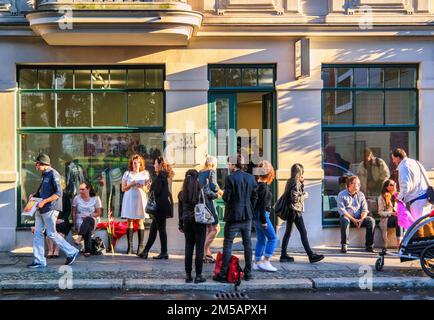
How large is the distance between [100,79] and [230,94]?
275 centimetres

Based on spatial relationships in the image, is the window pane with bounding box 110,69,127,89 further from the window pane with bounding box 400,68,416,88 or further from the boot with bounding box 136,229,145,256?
the window pane with bounding box 400,68,416,88

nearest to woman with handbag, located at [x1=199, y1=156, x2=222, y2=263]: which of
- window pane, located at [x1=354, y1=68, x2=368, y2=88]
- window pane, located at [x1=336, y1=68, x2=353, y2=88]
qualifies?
window pane, located at [x1=336, y1=68, x2=353, y2=88]

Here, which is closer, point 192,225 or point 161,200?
point 192,225

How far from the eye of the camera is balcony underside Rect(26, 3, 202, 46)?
11039 millimetres

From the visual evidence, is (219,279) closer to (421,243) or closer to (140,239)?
(140,239)

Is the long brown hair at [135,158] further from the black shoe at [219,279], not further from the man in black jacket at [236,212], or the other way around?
the black shoe at [219,279]

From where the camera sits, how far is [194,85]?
12062mm

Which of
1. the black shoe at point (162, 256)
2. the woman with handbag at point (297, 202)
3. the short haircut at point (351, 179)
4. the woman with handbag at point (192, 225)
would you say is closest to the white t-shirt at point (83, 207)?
the black shoe at point (162, 256)

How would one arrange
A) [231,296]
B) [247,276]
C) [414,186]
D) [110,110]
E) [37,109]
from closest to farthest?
[231,296], [247,276], [414,186], [37,109], [110,110]

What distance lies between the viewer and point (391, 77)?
40.9 ft

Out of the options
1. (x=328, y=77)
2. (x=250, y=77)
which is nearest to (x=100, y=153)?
(x=250, y=77)

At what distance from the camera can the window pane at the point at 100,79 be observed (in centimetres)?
1220

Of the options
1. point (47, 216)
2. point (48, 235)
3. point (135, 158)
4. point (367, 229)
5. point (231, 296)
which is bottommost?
point (231, 296)

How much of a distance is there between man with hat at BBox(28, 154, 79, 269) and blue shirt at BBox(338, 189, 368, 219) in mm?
5339
